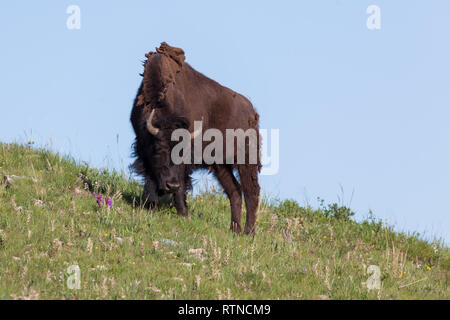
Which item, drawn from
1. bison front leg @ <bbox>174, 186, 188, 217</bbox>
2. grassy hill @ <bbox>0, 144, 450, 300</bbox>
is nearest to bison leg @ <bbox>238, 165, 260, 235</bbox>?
grassy hill @ <bbox>0, 144, 450, 300</bbox>

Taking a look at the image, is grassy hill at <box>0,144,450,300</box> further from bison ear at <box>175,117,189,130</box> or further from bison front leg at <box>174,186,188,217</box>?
bison ear at <box>175,117,189,130</box>

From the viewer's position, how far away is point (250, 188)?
10.0 meters

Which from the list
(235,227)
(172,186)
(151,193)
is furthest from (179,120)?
(235,227)

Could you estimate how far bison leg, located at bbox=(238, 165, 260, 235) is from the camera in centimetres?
990

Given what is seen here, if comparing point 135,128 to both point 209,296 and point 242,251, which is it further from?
point 209,296

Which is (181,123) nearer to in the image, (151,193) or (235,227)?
(151,193)

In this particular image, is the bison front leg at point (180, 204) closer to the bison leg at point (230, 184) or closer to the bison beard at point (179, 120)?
the bison beard at point (179, 120)

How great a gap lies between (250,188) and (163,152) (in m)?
2.21

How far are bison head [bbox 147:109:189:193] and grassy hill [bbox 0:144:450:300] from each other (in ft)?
1.87

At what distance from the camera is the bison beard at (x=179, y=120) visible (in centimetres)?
858

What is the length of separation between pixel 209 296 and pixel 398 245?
6.48 m

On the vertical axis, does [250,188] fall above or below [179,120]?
below

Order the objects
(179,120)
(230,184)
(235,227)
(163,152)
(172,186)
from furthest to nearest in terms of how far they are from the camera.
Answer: (230,184) → (235,227) → (179,120) → (163,152) → (172,186)

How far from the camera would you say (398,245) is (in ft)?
34.8
